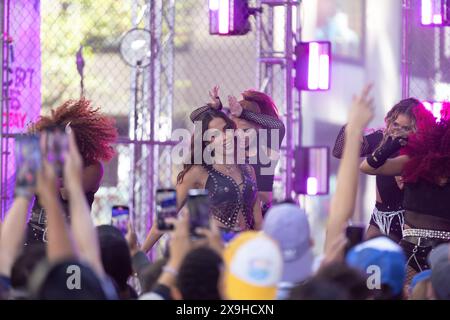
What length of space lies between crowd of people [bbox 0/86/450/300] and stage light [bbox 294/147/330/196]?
196 centimetres

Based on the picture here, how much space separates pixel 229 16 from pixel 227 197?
1811 mm

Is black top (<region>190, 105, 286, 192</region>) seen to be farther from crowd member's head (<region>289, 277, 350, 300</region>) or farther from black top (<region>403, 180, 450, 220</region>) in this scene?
crowd member's head (<region>289, 277, 350, 300</region>)

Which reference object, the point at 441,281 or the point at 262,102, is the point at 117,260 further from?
the point at 262,102

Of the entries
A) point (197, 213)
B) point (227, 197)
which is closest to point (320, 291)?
point (197, 213)

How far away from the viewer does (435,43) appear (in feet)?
31.7

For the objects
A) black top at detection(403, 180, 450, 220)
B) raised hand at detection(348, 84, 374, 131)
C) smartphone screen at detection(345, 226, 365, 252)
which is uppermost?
raised hand at detection(348, 84, 374, 131)

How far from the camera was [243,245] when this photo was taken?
3.15 m

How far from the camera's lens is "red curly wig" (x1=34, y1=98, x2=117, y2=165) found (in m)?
5.52

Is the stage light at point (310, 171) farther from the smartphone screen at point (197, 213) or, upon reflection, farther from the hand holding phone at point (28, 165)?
the hand holding phone at point (28, 165)

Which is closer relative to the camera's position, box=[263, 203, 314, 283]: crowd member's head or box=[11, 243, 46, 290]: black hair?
box=[263, 203, 314, 283]: crowd member's head

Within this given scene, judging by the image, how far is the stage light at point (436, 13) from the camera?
716 cm

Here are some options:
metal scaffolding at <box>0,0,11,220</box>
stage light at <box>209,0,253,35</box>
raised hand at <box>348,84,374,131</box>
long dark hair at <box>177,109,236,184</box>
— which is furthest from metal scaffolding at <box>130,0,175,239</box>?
raised hand at <box>348,84,374,131</box>

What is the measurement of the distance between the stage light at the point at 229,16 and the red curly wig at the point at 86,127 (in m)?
→ 1.73
